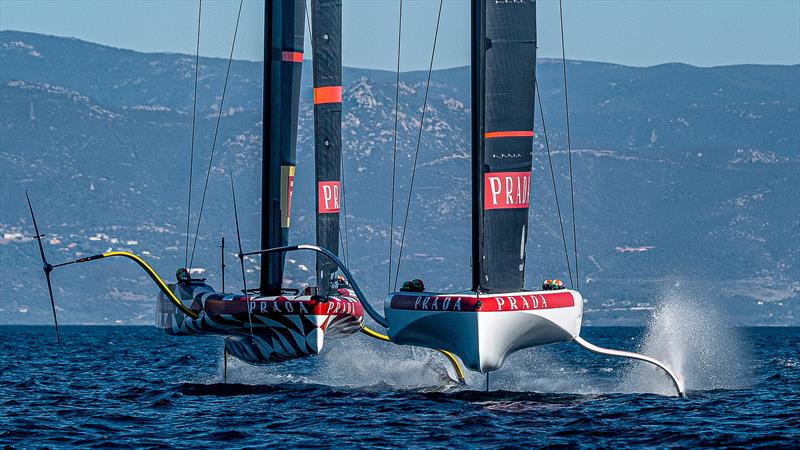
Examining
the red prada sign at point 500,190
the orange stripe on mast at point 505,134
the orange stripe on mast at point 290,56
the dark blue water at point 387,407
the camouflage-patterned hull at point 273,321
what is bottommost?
the dark blue water at point 387,407

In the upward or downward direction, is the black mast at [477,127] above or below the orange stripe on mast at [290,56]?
below

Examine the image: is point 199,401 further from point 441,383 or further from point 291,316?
point 441,383

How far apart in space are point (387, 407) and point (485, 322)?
3696 mm

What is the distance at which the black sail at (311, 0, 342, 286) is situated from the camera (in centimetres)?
4225

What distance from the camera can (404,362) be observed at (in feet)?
151

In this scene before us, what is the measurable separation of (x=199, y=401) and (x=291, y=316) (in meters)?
3.05

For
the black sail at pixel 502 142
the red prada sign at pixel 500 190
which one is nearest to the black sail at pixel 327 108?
the black sail at pixel 502 142

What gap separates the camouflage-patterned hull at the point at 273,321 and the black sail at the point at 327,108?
8.25 ft

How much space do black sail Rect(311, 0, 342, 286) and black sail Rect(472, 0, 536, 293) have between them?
31.5 feet

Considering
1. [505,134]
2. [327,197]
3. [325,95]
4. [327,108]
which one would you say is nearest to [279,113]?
[327,108]

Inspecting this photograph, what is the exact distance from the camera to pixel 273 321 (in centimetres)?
3809

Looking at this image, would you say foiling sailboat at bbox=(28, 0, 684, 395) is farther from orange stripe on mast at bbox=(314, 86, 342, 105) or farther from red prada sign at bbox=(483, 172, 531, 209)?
orange stripe on mast at bbox=(314, 86, 342, 105)

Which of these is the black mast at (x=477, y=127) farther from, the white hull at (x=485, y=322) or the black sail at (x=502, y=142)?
the white hull at (x=485, y=322)

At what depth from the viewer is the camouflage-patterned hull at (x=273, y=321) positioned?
37625 millimetres
